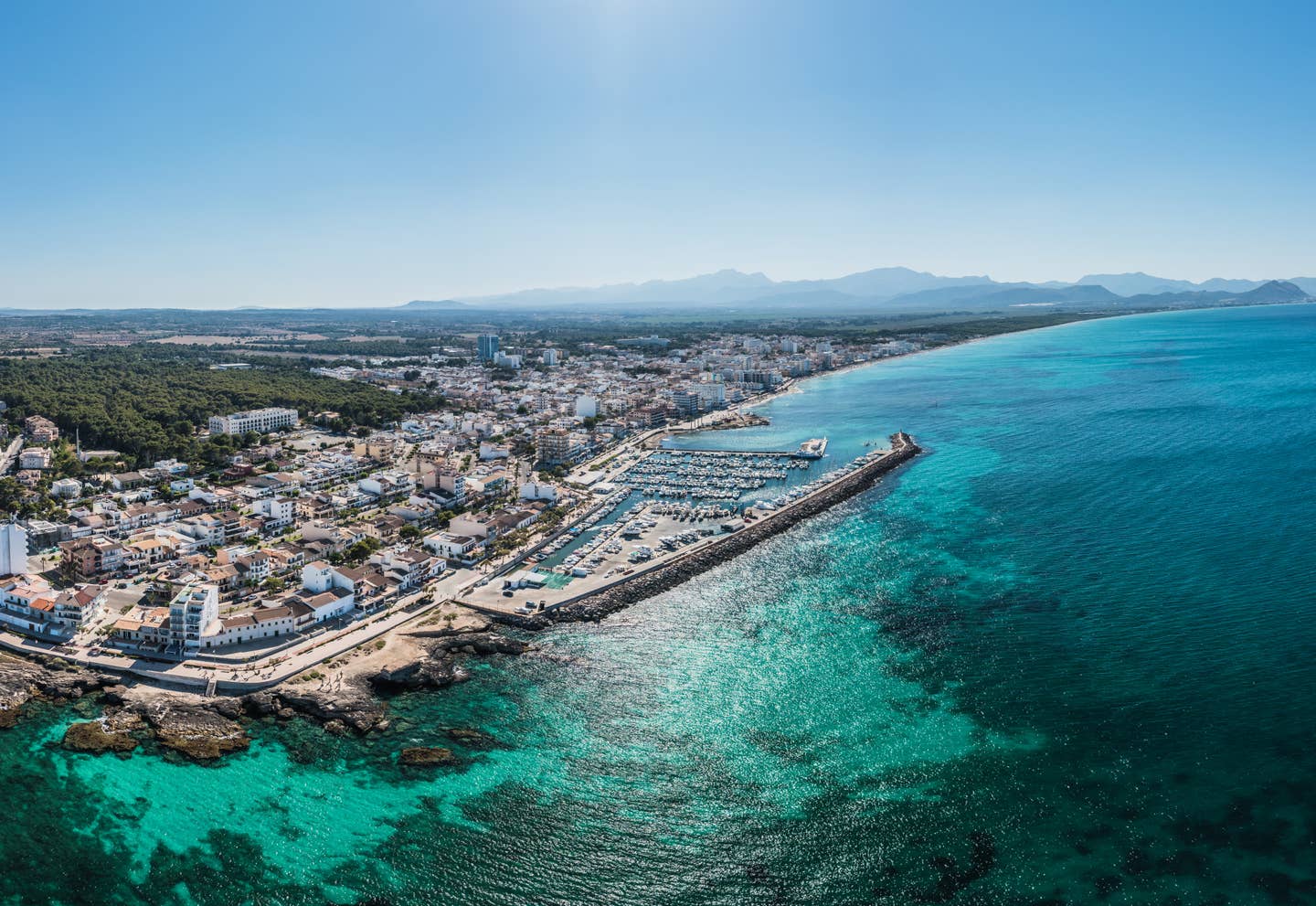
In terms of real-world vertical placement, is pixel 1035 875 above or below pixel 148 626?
below

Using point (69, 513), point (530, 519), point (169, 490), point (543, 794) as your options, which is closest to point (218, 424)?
point (169, 490)

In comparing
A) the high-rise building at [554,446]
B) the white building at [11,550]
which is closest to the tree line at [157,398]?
the white building at [11,550]

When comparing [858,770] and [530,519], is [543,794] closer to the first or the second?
[858,770]

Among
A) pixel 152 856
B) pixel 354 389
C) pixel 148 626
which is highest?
pixel 354 389

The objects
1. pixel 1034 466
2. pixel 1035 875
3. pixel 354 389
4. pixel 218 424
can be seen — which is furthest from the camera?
pixel 354 389

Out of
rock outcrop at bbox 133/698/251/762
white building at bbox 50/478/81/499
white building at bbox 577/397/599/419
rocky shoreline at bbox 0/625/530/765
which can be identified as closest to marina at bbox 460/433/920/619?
rocky shoreline at bbox 0/625/530/765

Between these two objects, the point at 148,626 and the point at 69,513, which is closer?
the point at 148,626

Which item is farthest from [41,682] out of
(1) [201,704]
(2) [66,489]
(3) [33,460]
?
(3) [33,460]

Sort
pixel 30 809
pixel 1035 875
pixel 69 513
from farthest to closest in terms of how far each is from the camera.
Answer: pixel 69 513 < pixel 30 809 < pixel 1035 875

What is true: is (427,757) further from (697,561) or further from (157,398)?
(157,398)
